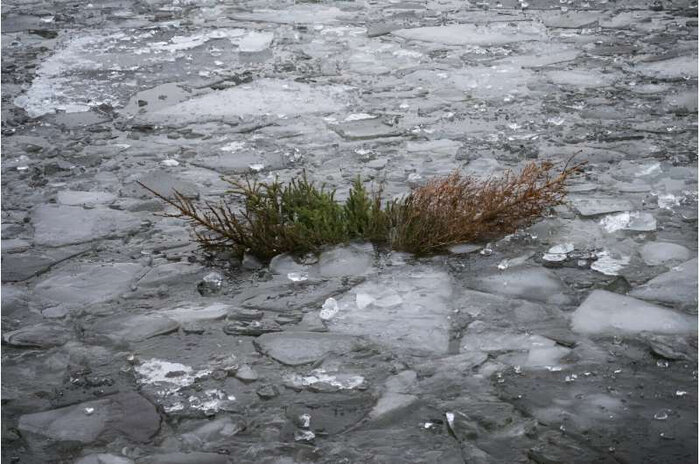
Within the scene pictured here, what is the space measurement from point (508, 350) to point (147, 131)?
312 centimetres

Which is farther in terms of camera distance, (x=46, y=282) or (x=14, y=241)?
(x=14, y=241)

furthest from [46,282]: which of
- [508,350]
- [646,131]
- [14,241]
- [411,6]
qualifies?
→ [411,6]

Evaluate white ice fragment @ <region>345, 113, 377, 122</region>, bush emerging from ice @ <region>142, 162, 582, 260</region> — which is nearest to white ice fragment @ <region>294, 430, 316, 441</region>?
bush emerging from ice @ <region>142, 162, 582, 260</region>

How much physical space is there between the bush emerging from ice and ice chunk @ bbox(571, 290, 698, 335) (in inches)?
26.6

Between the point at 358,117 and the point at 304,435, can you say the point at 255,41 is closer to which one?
the point at 358,117

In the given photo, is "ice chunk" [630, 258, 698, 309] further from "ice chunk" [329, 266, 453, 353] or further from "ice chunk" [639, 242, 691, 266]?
"ice chunk" [329, 266, 453, 353]

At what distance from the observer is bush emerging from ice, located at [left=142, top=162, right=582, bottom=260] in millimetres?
3684

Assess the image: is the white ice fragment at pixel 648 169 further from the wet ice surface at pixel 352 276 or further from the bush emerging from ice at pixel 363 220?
the bush emerging from ice at pixel 363 220

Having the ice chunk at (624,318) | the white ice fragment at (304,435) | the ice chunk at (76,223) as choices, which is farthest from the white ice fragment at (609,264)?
the ice chunk at (76,223)

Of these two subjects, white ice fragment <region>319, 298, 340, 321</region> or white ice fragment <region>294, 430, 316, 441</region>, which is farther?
white ice fragment <region>319, 298, 340, 321</region>

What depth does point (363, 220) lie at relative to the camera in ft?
12.5

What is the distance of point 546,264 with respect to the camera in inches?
141

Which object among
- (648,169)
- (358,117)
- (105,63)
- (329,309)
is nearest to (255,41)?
(105,63)

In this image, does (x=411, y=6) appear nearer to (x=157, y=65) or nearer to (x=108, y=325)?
(x=157, y=65)
